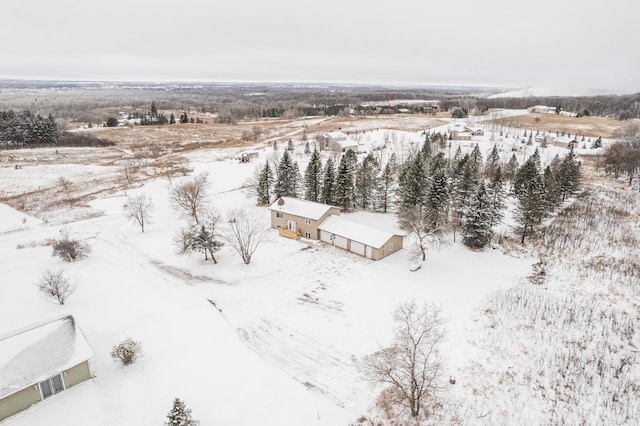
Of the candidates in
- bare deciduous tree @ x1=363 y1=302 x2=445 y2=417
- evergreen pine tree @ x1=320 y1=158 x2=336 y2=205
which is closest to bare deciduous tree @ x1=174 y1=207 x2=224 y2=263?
evergreen pine tree @ x1=320 y1=158 x2=336 y2=205

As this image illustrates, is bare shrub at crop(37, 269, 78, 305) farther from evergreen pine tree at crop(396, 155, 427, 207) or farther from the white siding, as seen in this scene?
evergreen pine tree at crop(396, 155, 427, 207)

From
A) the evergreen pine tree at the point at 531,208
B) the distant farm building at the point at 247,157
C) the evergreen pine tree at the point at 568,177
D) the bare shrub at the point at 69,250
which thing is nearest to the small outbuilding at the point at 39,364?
the bare shrub at the point at 69,250

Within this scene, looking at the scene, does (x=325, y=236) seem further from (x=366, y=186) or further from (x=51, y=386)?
(x=51, y=386)

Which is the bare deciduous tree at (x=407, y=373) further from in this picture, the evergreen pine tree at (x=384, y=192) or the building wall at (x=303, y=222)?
the evergreen pine tree at (x=384, y=192)

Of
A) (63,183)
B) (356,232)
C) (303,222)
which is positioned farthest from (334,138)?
(356,232)

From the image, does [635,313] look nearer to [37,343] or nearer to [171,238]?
[37,343]

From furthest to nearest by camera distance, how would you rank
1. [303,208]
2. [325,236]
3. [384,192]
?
[384,192], [303,208], [325,236]
